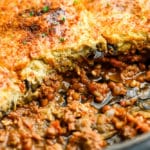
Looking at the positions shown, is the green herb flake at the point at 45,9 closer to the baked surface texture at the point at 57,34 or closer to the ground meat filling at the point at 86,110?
the baked surface texture at the point at 57,34

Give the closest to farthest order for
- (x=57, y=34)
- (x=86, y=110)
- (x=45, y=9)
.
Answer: (x=86, y=110) < (x=57, y=34) < (x=45, y=9)

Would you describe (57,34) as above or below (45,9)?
below

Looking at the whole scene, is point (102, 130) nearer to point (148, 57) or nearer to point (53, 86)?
point (53, 86)

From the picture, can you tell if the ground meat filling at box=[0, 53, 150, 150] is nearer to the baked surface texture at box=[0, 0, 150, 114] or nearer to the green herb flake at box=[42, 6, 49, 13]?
the baked surface texture at box=[0, 0, 150, 114]

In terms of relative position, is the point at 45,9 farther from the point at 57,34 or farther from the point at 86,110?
the point at 86,110

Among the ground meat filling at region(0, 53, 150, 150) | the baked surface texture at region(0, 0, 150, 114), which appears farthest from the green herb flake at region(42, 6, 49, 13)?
the ground meat filling at region(0, 53, 150, 150)

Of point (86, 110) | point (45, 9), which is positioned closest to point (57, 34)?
point (45, 9)
